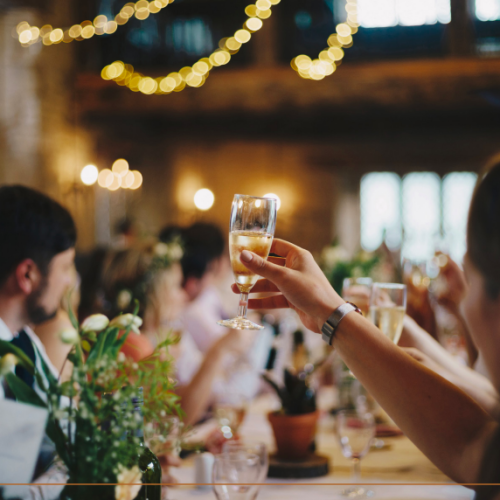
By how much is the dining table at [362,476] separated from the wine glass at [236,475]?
5 cm

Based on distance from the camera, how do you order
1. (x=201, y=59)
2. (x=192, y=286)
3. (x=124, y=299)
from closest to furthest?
(x=124, y=299)
(x=192, y=286)
(x=201, y=59)

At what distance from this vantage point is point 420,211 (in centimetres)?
836

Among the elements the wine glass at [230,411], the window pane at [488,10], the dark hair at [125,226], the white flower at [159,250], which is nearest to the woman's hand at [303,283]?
the wine glass at [230,411]

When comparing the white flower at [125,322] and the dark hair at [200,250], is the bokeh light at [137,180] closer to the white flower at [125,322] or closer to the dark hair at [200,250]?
the dark hair at [200,250]

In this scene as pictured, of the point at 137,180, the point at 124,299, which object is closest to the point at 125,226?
the point at 137,180

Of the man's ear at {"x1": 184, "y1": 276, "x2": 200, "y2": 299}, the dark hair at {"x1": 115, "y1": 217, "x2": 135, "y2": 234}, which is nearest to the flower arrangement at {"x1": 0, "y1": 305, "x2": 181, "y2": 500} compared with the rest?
the man's ear at {"x1": 184, "y1": 276, "x2": 200, "y2": 299}

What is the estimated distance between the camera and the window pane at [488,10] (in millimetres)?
7016

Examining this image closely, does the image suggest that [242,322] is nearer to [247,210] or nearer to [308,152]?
[247,210]

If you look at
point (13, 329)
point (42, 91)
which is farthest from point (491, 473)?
point (42, 91)

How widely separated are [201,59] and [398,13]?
2.63m

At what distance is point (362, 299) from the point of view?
1.48m

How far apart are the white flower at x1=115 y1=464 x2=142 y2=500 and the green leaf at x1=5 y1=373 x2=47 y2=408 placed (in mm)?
138

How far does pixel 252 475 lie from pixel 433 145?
25.7 feet

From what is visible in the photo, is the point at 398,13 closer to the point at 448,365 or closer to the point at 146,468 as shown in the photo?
the point at 448,365
